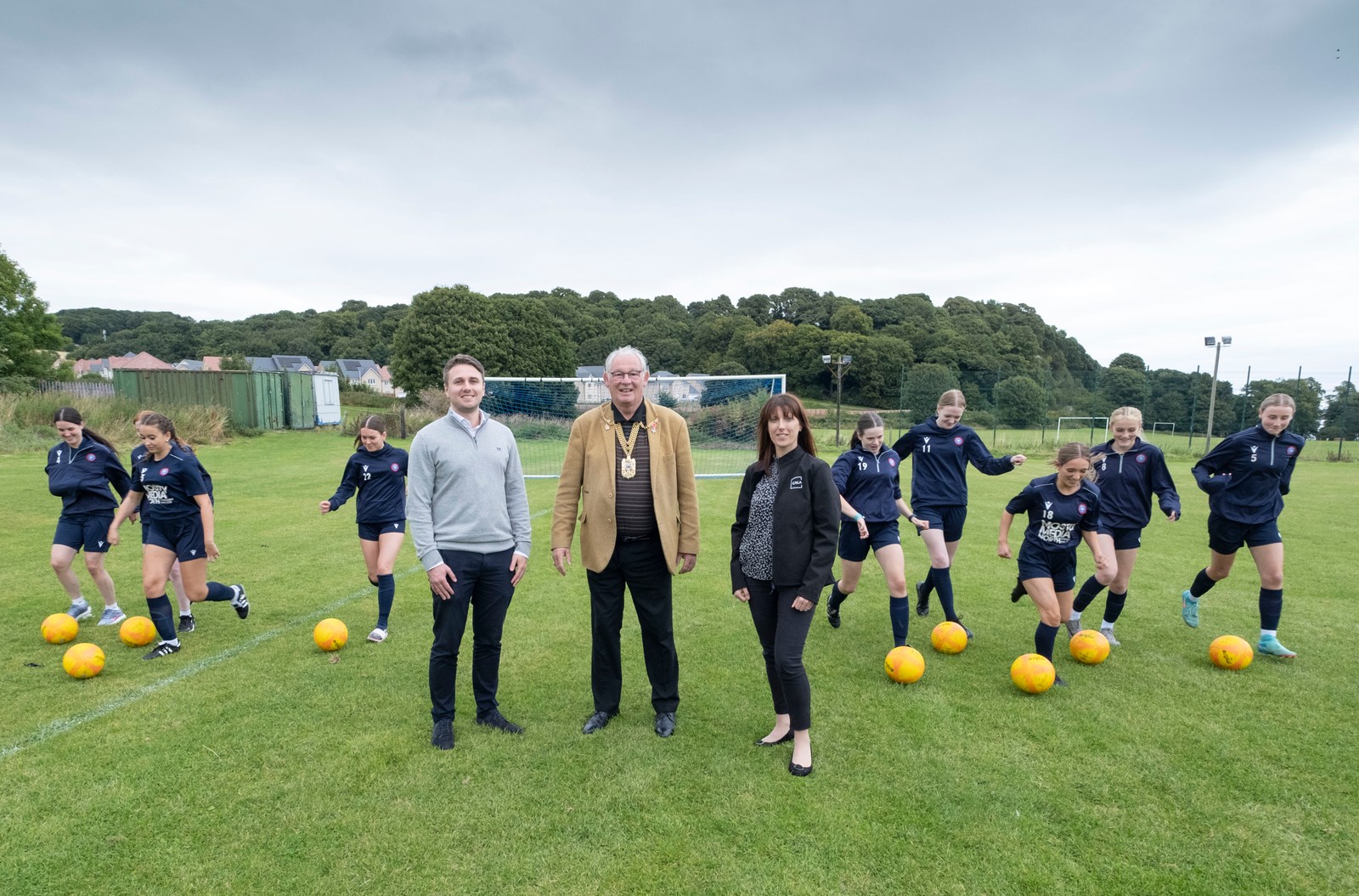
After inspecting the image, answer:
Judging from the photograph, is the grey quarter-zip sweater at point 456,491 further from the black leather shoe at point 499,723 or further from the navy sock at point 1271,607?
the navy sock at point 1271,607

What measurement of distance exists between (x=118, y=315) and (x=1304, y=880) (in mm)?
147949

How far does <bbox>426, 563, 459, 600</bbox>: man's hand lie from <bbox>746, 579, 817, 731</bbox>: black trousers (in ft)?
5.33

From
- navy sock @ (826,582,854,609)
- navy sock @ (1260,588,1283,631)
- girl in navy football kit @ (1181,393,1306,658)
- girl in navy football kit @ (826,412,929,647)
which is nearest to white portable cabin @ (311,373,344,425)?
navy sock @ (826,582,854,609)

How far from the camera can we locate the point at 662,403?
17516 millimetres

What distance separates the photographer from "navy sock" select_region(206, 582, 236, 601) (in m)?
5.67

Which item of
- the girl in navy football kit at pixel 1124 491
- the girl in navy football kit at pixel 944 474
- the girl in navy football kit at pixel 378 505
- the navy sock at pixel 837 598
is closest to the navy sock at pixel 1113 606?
the girl in navy football kit at pixel 1124 491

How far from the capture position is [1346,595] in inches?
278

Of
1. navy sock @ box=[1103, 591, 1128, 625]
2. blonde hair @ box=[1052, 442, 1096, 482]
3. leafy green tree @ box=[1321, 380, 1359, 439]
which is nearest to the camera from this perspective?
blonde hair @ box=[1052, 442, 1096, 482]

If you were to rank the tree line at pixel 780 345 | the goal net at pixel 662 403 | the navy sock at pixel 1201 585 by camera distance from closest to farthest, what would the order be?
1. the navy sock at pixel 1201 585
2. the goal net at pixel 662 403
3. the tree line at pixel 780 345

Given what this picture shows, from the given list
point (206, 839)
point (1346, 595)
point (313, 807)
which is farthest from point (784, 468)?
point (1346, 595)

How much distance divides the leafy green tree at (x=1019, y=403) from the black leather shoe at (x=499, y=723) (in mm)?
30829

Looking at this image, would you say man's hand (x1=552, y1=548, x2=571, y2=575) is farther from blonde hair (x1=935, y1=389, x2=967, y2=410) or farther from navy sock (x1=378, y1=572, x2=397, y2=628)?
blonde hair (x1=935, y1=389, x2=967, y2=410)

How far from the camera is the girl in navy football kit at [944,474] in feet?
18.5

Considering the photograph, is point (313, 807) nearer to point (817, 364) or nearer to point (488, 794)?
point (488, 794)
